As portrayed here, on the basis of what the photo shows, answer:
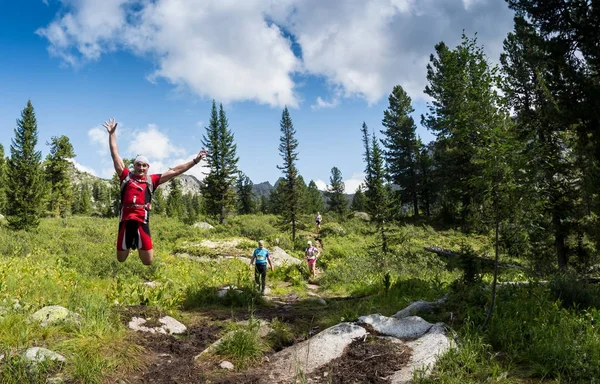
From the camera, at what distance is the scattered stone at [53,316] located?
19.4 ft

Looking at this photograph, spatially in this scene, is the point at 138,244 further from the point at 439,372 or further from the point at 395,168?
the point at 395,168

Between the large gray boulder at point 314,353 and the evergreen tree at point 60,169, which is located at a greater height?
the evergreen tree at point 60,169

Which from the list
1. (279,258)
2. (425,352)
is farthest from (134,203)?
(279,258)

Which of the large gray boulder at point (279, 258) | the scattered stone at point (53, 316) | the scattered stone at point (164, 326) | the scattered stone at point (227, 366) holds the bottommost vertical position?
the large gray boulder at point (279, 258)

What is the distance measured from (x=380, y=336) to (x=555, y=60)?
9987 millimetres

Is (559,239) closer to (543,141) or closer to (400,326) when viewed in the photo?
Answer: (543,141)

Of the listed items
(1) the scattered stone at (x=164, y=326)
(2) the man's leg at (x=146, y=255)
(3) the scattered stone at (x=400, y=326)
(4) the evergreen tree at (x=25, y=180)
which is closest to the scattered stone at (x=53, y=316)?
(1) the scattered stone at (x=164, y=326)

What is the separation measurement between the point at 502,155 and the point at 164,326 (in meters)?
7.51

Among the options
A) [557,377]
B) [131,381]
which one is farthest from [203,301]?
[557,377]

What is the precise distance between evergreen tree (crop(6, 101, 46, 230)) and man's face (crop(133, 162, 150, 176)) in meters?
33.1

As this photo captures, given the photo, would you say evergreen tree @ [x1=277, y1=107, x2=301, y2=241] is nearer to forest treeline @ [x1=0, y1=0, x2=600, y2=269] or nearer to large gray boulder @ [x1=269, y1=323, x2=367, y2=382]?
forest treeline @ [x1=0, y1=0, x2=600, y2=269]

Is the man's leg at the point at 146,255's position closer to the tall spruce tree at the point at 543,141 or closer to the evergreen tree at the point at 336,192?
the tall spruce tree at the point at 543,141

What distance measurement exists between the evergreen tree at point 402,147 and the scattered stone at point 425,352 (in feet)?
125

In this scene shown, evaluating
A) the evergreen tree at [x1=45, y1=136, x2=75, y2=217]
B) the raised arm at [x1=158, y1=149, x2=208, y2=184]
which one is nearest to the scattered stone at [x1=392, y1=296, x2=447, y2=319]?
the raised arm at [x1=158, y1=149, x2=208, y2=184]
